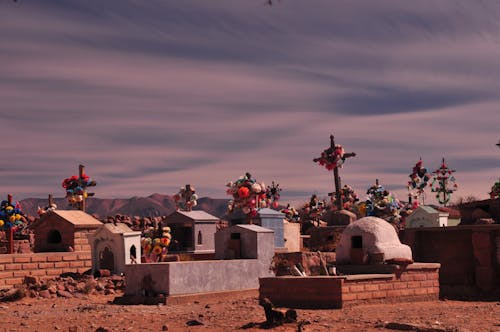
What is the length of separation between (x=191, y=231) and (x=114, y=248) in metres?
11.1

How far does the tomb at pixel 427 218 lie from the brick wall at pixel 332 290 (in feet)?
79.4

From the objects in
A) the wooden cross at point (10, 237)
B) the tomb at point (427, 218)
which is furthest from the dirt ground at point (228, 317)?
the tomb at point (427, 218)

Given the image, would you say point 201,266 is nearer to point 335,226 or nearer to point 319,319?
point 319,319

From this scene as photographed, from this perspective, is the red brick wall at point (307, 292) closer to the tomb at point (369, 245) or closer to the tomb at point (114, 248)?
the tomb at point (369, 245)

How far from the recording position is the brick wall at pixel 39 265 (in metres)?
23.0

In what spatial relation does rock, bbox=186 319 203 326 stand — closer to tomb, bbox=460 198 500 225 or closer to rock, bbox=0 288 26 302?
rock, bbox=0 288 26 302

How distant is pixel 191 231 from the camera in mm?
35438

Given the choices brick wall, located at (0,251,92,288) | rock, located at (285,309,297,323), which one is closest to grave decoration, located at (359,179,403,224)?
brick wall, located at (0,251,92,288)

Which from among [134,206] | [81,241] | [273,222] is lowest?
[81,241]

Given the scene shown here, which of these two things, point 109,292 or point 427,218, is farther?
point 427,218

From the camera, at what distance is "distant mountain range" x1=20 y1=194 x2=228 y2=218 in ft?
367

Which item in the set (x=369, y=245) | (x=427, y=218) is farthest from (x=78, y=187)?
(x=427, y=218)

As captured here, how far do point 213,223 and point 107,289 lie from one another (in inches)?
555

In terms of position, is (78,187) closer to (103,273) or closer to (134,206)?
(103,273)
